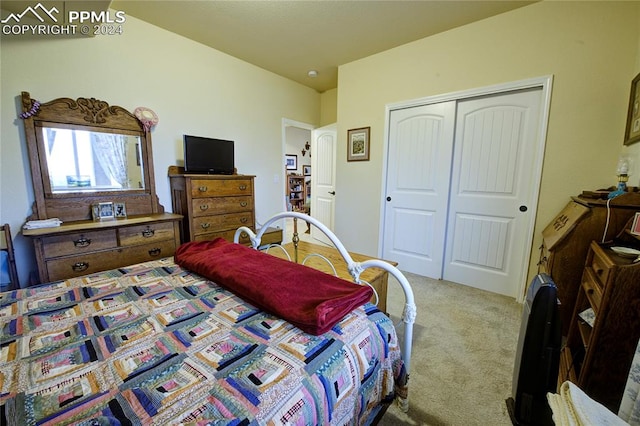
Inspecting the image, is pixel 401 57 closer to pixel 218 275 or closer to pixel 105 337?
pixel 218 275

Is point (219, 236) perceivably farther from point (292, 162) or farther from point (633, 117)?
point (292, 162)

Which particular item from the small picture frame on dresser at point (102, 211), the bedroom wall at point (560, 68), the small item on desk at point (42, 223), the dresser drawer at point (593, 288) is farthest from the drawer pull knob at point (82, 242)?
the bedroom wall at point (560, 68)

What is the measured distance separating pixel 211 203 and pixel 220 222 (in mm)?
237

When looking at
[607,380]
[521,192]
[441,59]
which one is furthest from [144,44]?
[607,380]

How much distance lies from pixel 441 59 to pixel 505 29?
554 millimetres

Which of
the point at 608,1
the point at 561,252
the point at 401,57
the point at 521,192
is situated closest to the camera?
the point at 561,252

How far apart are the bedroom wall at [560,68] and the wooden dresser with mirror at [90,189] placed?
117 inches

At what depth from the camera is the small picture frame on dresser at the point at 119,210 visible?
2395 mm

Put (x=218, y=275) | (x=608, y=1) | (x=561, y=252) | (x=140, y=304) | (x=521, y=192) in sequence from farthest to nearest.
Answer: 1. (x=521, y=192)
2. (x=608, y=1)
3. (x=561, y=252)
4. (x=218, y=275)
5. (x=140, y=304)

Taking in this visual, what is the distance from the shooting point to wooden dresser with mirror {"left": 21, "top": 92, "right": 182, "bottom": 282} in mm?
1923

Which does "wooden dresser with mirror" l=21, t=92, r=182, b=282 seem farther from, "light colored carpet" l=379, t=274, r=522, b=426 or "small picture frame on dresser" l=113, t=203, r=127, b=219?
"light colored carpet" l=379, t=274, r=522, b=426

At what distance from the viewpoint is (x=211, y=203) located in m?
2.73

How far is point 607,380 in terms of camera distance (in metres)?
1.21

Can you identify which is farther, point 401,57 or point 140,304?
point 401,57
